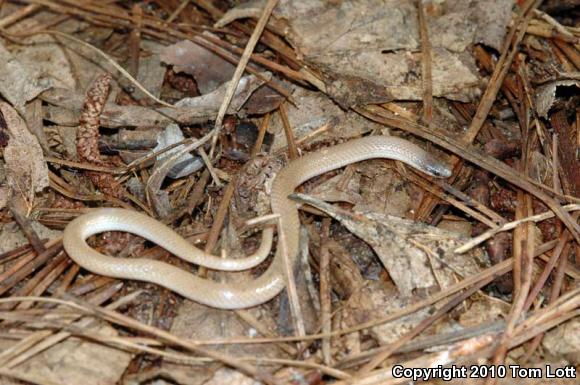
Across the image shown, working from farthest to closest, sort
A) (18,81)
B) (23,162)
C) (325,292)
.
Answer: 1. (18,81)
2. (23,162)
3. (325,292)

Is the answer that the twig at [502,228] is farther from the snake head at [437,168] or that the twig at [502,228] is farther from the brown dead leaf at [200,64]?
the brown dead leaf at [200,64]

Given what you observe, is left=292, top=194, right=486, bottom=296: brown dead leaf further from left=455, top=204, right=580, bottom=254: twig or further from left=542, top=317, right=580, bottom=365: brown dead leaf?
left=542, top=317, right=580, bottom=365: brown dead leaf

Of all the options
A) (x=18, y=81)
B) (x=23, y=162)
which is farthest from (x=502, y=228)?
(x=18, y=81)

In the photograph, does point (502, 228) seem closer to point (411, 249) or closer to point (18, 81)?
point (411, 249)

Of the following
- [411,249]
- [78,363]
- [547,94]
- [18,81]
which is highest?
[18,81]

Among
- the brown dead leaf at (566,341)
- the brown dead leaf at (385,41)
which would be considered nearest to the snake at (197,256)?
the brown dead leaf at (385,41)

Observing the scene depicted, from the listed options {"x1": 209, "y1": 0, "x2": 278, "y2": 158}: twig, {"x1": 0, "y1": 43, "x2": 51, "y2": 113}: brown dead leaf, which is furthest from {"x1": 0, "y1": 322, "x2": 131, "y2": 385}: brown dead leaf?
{"x1": 0, "y1": 43, "x2": 51, "y2": 113}: brown dead leaf
